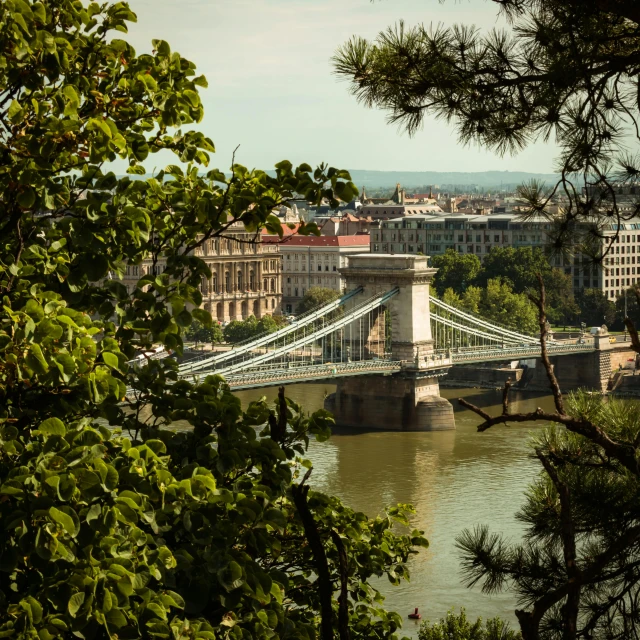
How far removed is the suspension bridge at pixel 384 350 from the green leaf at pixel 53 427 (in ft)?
96.1

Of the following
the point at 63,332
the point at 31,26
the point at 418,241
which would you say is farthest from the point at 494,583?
the point at 418,241

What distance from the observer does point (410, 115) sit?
610 cm

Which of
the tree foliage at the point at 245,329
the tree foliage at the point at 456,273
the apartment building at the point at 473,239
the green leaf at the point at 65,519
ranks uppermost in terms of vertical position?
the apartment building at the point at 473,239

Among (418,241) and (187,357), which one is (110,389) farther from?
(418,241)

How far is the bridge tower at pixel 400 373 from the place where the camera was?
37.5 m

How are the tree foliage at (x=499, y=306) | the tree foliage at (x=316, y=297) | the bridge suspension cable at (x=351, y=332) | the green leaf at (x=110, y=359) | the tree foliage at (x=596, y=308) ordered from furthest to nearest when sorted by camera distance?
the tree foliage at (x=316, y=297), the tree foliage at (x=596, y=308), the tree foliage at (x=499, y=306), the bridge suspension cable at (x=351, y=332), the green leaf at (x=110, y=359)

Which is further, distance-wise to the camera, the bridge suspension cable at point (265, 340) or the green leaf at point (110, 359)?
the bridge suspension cable at point (265, 340)

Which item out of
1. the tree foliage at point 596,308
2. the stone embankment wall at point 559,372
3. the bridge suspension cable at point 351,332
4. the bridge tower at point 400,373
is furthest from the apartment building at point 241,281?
the bridge tower at point 400,373

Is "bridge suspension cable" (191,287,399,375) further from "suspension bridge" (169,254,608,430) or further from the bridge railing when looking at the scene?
the bridge railing

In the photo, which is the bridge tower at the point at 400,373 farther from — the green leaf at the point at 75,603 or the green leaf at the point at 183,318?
the green leaf at the point at 75,603

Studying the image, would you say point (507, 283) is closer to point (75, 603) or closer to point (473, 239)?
point (473, 239)

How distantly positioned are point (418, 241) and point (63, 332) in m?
73.4

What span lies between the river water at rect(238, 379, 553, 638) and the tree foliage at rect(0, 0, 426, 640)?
1149cm

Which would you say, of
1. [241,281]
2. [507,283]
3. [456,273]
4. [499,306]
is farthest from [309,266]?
[499,306]
